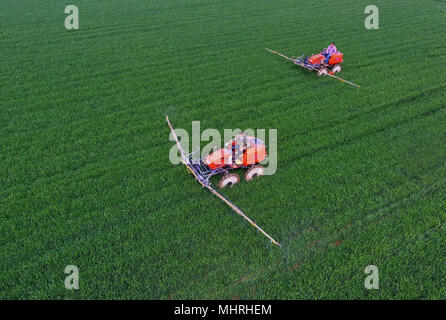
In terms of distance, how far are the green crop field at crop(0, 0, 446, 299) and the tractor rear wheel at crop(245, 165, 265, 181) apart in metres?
0.23

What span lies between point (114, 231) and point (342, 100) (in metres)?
10.5

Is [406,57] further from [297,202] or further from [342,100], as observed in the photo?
[297,202]

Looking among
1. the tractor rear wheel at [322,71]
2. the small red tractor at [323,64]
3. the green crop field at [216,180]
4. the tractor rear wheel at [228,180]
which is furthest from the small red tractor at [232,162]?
the small red tractor at [323,64]

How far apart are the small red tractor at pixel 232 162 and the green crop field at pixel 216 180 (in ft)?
1.29

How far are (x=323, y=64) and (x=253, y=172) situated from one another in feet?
28.6

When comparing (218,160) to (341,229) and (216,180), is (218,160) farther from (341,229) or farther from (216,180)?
(341,229)

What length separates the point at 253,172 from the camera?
9391 millimetres

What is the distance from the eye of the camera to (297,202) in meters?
8.80

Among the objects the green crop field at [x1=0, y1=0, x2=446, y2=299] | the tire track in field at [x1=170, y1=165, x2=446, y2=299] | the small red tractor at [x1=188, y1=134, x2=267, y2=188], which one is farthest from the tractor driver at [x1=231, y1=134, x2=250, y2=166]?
the tire track in field at [x1=170, y1=165, x2=446, y2=299]

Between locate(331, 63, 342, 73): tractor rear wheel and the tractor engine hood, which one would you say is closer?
the tractor engine hood

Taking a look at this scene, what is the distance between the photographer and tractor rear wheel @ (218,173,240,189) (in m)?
9.02

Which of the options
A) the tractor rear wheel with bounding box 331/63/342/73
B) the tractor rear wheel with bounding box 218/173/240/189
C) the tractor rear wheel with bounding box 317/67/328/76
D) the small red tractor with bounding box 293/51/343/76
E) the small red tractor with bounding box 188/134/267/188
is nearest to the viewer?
the tractor rear wheel with bounding box 218/173/240/189

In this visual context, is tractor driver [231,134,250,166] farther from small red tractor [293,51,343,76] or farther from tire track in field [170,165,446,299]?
small red tractor [293,51,343,76]

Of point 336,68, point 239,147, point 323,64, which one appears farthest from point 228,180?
point 336,68
